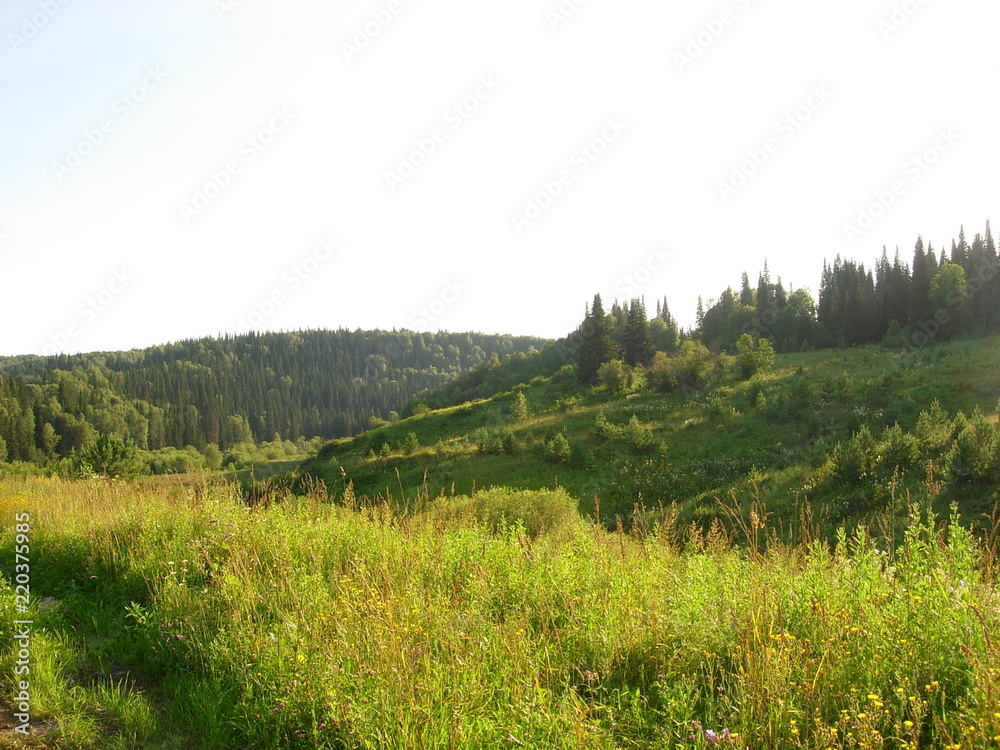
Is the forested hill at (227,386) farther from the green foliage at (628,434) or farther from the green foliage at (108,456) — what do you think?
the green foliage at (628,434)

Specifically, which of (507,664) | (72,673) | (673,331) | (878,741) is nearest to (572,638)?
(507,664)

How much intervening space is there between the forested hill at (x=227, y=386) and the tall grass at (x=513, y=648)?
87.6 metres

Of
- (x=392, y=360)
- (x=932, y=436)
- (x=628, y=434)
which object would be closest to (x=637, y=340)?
(x=628, y=434)

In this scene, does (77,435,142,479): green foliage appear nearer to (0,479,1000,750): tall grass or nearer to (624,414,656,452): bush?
(624,414,656,452): bush

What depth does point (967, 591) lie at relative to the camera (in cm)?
281

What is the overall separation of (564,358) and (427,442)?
3117 centimetres

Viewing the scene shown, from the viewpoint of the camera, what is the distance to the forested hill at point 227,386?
275 feet

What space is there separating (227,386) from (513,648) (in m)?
150

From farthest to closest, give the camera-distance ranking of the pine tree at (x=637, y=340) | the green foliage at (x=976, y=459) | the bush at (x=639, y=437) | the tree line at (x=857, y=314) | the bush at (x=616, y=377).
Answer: the pine tree at (x=637, y=340)
the tree line at (x=857, y=314)
the bush at (x=616, y=377)
the bush at (x=639, y=437)
the green foliage at (x=976, y=459)

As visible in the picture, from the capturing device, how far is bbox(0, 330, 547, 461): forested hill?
275 ft

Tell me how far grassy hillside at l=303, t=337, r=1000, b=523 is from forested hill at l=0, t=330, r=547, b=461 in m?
67.5

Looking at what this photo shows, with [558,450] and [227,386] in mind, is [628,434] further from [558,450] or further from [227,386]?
[227,386]
